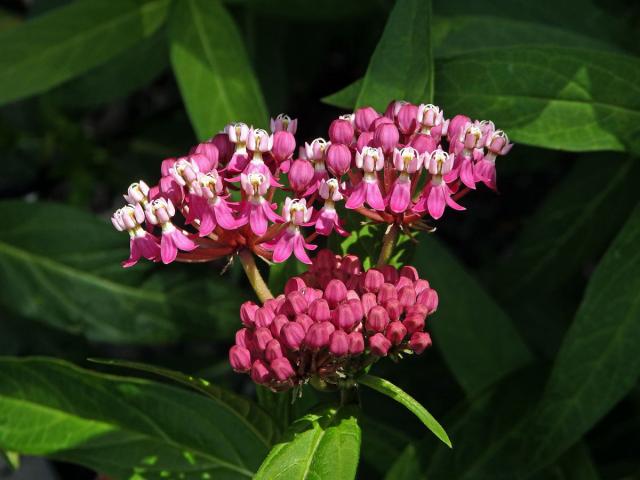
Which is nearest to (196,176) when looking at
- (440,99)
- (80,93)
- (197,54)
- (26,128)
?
(440,99)

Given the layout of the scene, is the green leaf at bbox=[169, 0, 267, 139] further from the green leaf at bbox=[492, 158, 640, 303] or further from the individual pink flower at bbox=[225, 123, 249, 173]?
the green leaf at bbox=[492, 158, 640, 303]

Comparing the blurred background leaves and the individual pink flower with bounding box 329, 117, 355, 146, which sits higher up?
the individual pink flower with bounding box 329, 117, 355, 146

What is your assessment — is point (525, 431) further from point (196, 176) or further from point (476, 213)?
point (476, 213)

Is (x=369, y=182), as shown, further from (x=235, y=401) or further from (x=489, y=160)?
(x=235, y=401)

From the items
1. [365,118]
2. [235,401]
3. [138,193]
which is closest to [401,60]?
[365,118]

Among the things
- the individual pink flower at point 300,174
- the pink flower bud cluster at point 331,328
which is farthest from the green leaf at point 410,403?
the individual pink flower at point 300,174

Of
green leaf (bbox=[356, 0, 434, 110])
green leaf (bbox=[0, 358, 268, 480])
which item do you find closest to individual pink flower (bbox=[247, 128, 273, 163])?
green leaf (bbox=[356, 0, 434, 110])
